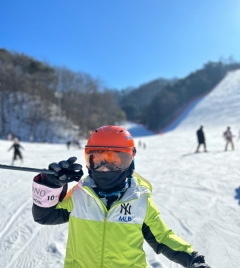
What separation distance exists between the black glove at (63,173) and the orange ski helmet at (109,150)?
0.70 feet

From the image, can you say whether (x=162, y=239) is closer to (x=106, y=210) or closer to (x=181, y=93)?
(x=106, y=210)

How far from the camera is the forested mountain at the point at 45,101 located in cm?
3825

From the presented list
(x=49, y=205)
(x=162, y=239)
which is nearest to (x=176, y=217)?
(x=162, y=239)

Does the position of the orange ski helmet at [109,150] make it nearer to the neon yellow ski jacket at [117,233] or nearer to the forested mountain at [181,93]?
the neon yellow ski jacket at [117,233]

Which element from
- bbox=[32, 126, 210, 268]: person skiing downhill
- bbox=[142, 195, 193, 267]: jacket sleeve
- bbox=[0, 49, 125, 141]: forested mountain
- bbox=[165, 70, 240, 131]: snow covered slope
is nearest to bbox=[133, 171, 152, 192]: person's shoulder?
bbox=[32, 126, 210, 268]: person skiing downhill

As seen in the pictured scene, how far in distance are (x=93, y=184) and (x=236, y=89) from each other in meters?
61.3

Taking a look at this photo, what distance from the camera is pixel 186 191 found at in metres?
6.99

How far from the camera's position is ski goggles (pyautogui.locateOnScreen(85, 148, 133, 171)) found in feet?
6.51

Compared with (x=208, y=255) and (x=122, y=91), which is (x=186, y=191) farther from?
(x=122, y=91)

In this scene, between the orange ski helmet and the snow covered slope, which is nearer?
the orange ski helmet

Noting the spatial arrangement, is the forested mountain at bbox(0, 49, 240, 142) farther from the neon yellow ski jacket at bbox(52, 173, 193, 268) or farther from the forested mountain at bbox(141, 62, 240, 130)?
the neon yellow ski jacket at bbox(52, 173, 193, 268)

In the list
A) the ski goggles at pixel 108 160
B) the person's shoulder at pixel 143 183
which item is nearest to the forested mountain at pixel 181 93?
the person's shoulder at pixel 143 183

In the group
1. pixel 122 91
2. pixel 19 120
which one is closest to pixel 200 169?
pixel 19 120

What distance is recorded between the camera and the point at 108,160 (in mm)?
1993
